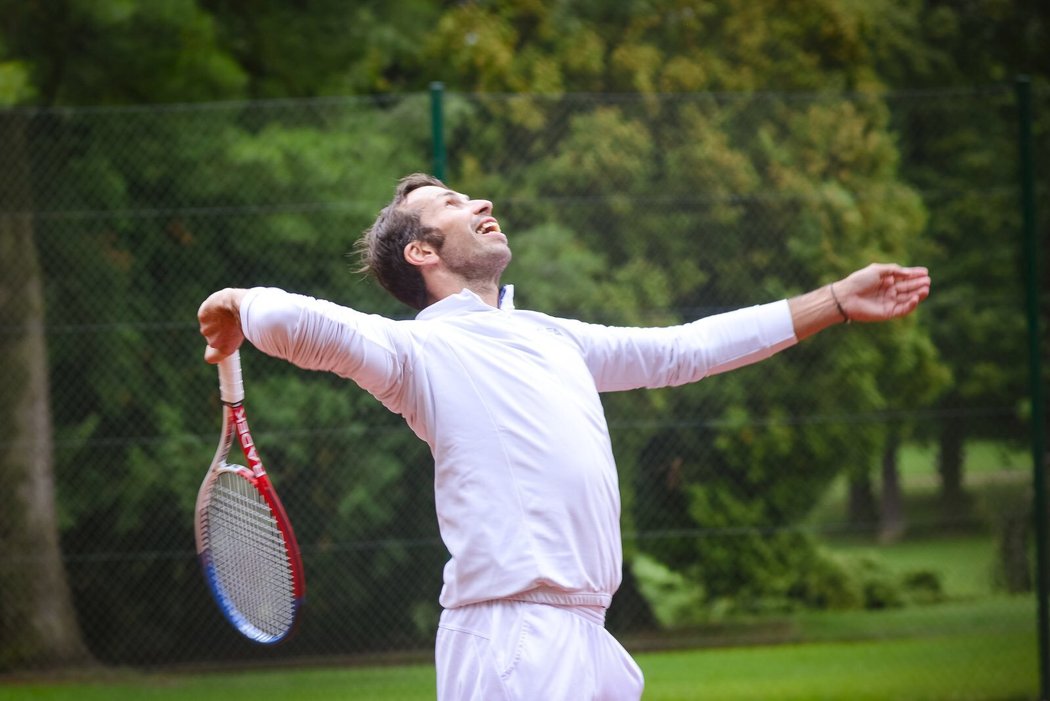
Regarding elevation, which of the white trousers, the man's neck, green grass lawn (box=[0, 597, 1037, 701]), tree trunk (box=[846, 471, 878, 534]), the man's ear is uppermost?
the man's ear

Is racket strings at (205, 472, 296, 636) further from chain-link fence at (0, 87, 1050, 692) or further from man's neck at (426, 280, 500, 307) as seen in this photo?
chain-link fence at (0, 87, 1050, 692)

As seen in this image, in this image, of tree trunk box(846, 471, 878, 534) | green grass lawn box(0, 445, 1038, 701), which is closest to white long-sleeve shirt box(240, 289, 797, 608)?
→ green grass lawn box(0, 445, 1038, 701)

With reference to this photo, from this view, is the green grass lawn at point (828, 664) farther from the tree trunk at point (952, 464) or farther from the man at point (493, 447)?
the man at point (493, 447)

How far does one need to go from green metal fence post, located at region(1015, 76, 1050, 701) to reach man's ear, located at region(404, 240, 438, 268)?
13.9ft

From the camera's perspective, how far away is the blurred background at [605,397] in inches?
253

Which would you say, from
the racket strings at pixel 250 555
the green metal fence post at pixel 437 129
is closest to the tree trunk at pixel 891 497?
the green metal fence post at pixel 437 129

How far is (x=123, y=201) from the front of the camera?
6.45 meters

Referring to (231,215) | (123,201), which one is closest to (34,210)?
(123,201)

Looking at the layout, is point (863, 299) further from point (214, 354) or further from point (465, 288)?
point (214, 354)

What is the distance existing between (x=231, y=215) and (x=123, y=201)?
558mm

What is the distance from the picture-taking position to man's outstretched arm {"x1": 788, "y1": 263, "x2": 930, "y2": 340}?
2.77m

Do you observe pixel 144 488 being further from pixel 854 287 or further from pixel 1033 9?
pixel 1033 9

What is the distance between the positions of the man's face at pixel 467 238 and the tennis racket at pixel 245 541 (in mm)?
554

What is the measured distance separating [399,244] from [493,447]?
539 millimetres
